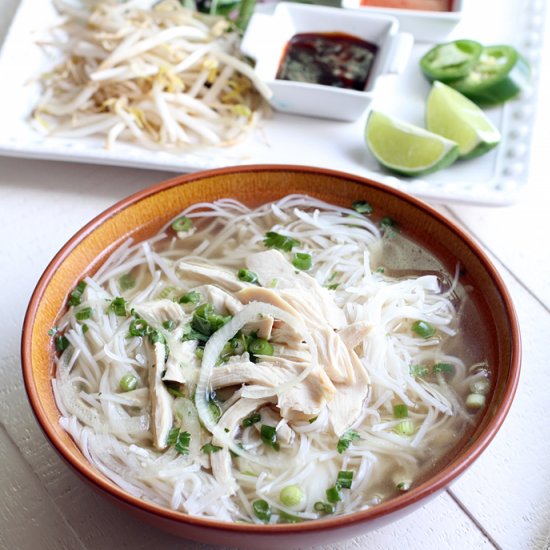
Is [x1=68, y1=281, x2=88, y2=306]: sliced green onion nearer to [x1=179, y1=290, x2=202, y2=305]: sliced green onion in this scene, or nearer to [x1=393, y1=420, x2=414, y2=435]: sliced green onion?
[x1=179, y1=290, x2=202, y2=305]: sliced green onion

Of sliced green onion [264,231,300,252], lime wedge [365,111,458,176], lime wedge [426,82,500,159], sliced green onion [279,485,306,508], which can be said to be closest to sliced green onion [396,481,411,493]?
sliced green onion [279,485,306,508]

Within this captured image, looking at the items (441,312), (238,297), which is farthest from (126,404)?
(441,312)

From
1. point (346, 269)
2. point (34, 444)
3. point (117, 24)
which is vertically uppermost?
point (117, 24)

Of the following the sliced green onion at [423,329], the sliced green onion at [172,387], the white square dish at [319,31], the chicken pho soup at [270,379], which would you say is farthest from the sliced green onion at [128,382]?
the white square dish at [319,31]

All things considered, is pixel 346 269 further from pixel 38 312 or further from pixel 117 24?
pixel 117 24

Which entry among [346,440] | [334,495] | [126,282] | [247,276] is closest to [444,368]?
[346,440]

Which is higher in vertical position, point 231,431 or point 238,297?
point 238,297
